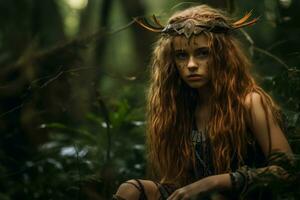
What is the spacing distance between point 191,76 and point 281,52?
2.59 metres

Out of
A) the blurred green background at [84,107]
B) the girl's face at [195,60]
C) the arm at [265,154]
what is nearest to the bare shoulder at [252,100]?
the arm at [265,154]

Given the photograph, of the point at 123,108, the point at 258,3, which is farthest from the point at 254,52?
the point at 258,3

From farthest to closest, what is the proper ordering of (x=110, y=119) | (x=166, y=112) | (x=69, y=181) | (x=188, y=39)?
(x=110, y=119) → (x=69, y=181) → (x=166, y=112) → (x=188, y=39)

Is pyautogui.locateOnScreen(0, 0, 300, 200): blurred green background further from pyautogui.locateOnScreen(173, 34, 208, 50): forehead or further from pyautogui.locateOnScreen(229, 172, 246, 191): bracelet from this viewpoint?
pyautogui.locateOnScreen(173, 34, 208, 50): forehead

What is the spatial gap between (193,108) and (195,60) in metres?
0.50

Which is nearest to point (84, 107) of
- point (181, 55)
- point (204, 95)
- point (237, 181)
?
point (204, 95)

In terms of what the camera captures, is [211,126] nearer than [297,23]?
Yes

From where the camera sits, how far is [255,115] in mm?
5336

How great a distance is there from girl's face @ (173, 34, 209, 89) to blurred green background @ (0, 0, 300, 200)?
0.71 metres

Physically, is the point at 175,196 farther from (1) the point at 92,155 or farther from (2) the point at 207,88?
(1) the point at 92,155

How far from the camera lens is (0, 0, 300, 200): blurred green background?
22.2ft

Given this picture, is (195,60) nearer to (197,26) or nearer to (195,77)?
(195,77)

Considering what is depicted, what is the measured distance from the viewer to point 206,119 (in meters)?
5.73

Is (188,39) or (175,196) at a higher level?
(188,39)
